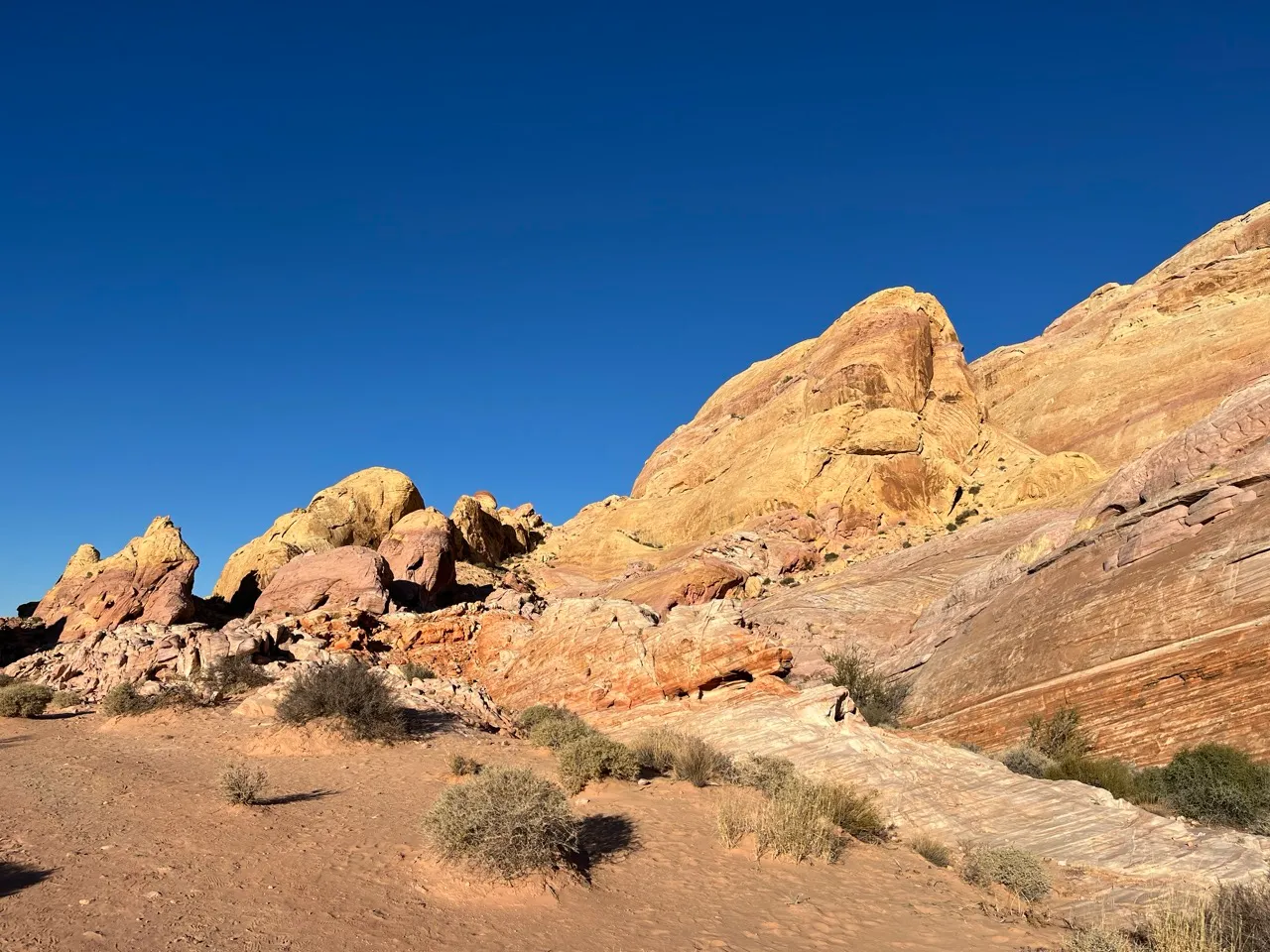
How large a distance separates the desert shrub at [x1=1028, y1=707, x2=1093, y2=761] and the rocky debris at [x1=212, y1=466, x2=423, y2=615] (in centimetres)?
3160

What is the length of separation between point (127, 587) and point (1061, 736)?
3637 cm

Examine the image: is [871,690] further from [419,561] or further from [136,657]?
[419,561]

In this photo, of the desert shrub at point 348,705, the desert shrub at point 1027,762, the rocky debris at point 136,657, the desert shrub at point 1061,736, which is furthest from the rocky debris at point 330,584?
the desert shrub at point 1061,736

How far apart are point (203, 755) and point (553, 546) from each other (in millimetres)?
49421

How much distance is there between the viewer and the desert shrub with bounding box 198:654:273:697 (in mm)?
16484

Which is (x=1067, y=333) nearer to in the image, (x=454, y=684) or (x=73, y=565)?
(x=454, y=684)

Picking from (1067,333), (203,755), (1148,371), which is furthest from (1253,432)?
(1067,333)

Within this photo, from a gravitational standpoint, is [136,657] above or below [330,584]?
below

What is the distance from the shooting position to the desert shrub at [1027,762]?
11.8 metres

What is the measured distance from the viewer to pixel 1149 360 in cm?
4912

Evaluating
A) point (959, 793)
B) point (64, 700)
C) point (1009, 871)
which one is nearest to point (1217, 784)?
point (959, 793)

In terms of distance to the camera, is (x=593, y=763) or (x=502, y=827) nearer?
(x=502, y=827)

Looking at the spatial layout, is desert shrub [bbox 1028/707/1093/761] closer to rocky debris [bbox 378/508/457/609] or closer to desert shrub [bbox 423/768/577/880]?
desert shrub [bbox 423/768/577/880]

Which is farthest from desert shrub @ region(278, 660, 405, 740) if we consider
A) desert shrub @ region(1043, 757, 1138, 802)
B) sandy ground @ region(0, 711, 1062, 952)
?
desert shrub @ region(1043, 757, 1138, 802)
